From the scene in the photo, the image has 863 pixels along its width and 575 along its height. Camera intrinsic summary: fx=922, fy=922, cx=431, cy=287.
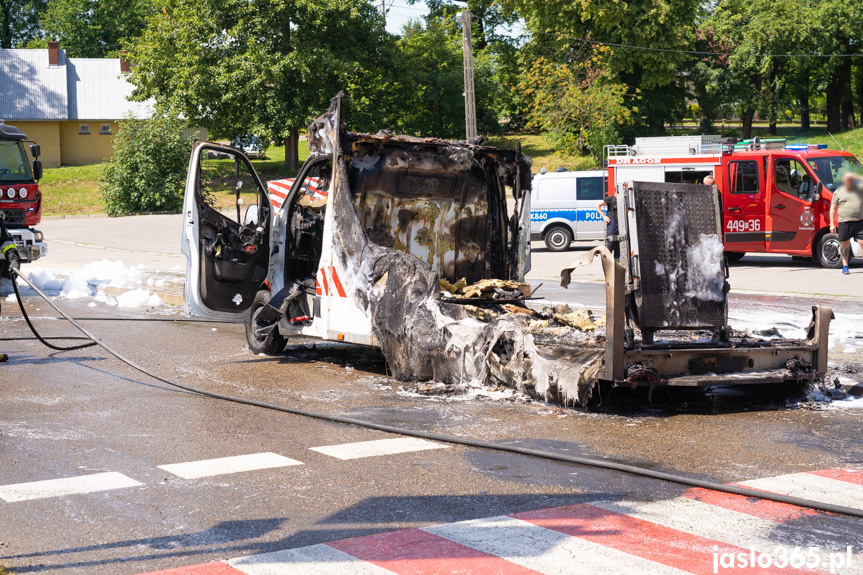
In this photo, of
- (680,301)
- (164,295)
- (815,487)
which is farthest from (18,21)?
(815,487)

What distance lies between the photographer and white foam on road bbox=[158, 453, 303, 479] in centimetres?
557

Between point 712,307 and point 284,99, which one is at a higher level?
point 284,99

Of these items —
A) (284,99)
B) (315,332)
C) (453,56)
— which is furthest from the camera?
(453,56)

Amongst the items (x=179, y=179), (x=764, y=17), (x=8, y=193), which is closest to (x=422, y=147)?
(x=8, y=193)

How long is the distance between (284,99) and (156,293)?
27.3m

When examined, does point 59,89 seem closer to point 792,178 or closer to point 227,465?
point 792,178

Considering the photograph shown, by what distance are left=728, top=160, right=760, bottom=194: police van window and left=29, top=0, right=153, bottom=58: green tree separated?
61953 mm

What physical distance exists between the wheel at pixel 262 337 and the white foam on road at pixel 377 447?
12.6 feet

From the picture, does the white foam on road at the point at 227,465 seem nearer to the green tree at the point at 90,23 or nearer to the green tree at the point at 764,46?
the green tree at the point at 764,46

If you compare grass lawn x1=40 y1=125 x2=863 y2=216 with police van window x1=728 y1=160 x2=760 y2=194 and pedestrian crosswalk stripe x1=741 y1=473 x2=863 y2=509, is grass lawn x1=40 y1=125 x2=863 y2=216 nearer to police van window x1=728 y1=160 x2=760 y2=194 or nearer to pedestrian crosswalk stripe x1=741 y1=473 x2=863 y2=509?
police van window x1=728 y1=160 x2=760 y2=194

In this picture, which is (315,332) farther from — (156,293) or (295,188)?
(156,293)

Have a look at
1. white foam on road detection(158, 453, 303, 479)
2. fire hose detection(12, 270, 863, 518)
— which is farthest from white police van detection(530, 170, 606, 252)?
white foam on road detection(158, 453, 303, 479)

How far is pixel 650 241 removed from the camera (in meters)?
7.48

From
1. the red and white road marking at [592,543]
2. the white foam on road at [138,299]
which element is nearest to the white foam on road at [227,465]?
the red and white road marking at [592,543]
